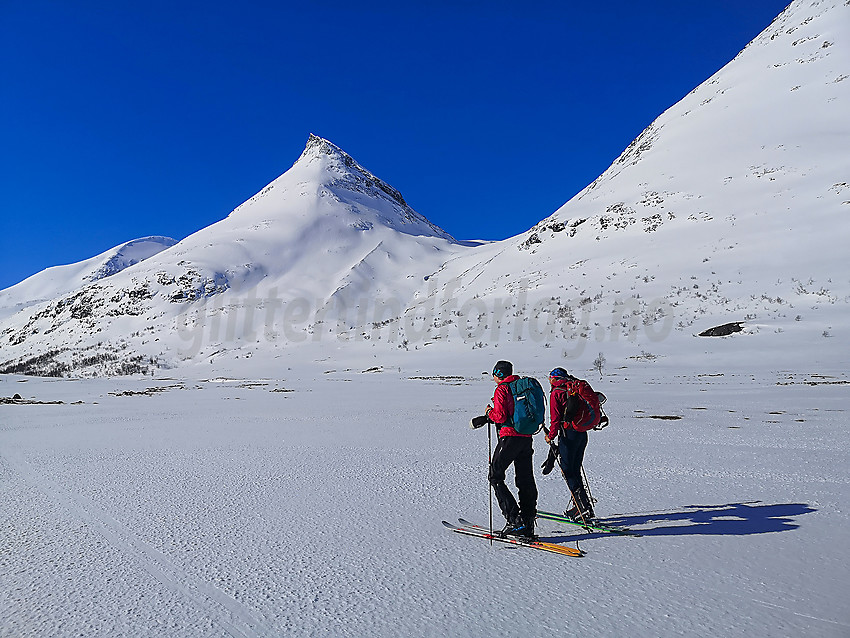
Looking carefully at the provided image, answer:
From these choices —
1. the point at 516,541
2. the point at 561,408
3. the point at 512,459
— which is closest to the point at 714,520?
the point at 561,408

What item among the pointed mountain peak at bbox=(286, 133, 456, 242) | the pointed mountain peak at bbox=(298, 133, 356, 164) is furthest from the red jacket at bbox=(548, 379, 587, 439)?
the pointed mountain peak at bbox=(298, 133, 356, 164)

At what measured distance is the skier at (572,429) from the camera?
5750 millimetres

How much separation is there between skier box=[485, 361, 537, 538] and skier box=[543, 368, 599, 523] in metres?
0.52

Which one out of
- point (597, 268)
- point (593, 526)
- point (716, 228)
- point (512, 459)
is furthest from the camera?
point (716, 228)

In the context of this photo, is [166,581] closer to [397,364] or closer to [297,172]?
[397,364]

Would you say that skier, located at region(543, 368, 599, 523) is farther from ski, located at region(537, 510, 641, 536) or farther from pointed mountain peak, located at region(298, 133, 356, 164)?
pointed mountain peak, located at region(298, 133, 356, 164)

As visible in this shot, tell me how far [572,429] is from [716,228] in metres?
50.3

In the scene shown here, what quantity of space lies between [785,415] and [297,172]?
121m

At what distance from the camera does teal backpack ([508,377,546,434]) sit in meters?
5.21

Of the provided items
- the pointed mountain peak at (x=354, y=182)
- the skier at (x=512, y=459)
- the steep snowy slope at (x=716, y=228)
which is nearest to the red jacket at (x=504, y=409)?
the skier at (x=512, y=459)

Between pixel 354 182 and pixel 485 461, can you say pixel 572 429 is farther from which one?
pixel 354 182

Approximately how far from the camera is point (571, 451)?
5.96 metres

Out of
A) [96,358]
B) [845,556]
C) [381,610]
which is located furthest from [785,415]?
[96,358]

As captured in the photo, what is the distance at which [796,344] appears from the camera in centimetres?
2712
